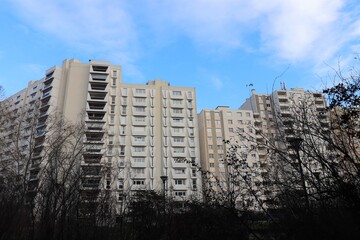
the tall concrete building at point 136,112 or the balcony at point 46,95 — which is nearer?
the tall concrete building at point 136,112

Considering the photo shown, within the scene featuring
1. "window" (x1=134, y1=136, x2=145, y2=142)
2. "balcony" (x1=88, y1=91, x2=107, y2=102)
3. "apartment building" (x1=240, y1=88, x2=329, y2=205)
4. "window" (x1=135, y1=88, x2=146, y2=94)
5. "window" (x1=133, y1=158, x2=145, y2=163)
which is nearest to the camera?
"apartment building" (x1=240, y1=88, x2=329, y2=205)

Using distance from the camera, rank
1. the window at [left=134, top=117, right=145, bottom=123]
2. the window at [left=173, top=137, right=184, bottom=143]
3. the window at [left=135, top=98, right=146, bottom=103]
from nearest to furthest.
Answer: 1. the window at [left=173, top=137, right=184, bottom=143]
2. the window at [left=134, top=117, right=145, bottom=123]
3. the window at [left=135, top=98, right=146, bottom=103]

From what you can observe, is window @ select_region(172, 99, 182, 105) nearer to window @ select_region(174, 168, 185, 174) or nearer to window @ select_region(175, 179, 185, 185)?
window @ select_region(174, 168, 185, 174)

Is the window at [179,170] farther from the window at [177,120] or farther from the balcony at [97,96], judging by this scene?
the balcony at [97,96]

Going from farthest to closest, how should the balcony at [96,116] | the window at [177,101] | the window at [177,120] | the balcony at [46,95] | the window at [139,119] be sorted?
the window at [177,101] → the window at [177,120] → the balcony at [46,95] → the window at [139,119] → the balcony at [96,116]

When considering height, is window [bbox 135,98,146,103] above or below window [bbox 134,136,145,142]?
above

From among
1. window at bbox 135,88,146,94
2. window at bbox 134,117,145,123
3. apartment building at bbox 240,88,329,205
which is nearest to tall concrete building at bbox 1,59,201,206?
window at bbox 135,88,146,94

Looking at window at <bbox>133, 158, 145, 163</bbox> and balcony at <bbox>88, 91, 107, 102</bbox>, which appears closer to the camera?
window at <bbox>133, 158, 145, 163</bbox>

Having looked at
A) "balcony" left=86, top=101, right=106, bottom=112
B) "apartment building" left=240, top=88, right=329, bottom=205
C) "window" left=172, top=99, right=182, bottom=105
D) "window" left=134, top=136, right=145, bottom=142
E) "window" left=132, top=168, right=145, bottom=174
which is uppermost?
"window" left=172, top=99, right=182, bottom=105

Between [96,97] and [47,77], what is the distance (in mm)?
13962

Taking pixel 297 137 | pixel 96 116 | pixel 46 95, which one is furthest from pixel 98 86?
pixel 297 137

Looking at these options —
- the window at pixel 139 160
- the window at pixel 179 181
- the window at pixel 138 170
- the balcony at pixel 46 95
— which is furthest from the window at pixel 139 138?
the balcony at pixel 46 95

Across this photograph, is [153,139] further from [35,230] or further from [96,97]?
[35,230]

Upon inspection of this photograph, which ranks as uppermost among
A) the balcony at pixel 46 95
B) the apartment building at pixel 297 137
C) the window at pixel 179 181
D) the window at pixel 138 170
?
the balcony at pixel 46 95
